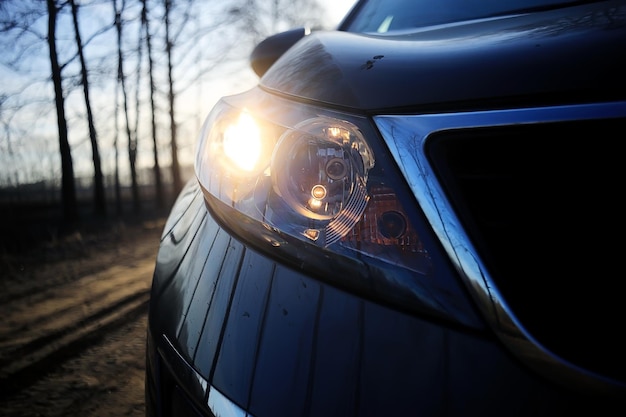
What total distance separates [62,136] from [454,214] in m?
14.4

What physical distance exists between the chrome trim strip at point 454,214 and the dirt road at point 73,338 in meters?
1.85

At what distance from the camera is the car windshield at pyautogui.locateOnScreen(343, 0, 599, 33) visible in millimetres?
1597

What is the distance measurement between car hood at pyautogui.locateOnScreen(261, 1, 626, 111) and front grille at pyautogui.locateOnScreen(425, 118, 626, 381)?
7 centimetres

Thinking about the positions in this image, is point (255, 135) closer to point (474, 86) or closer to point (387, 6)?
point (474, 86)

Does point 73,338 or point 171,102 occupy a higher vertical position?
point 171,102

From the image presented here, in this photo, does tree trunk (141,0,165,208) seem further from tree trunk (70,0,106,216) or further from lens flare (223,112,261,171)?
lens flare (223,112,261,171)

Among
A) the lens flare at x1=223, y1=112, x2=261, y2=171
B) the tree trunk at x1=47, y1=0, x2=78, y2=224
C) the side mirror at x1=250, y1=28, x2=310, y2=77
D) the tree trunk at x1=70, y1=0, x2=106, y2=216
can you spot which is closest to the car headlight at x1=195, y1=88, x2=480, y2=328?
the lens flare at x1=223, y1=112, x2=261, y2=171

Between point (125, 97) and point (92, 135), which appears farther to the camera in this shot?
point (125, 97)

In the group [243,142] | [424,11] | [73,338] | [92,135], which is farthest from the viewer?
[92,135]

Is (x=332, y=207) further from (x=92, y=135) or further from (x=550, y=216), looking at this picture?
(x=92, y=135)

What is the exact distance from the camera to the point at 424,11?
194 centimetres

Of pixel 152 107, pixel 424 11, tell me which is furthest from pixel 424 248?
pixel 152 107

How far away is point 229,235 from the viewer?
0.91 m

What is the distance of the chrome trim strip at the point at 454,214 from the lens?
0.66 m
